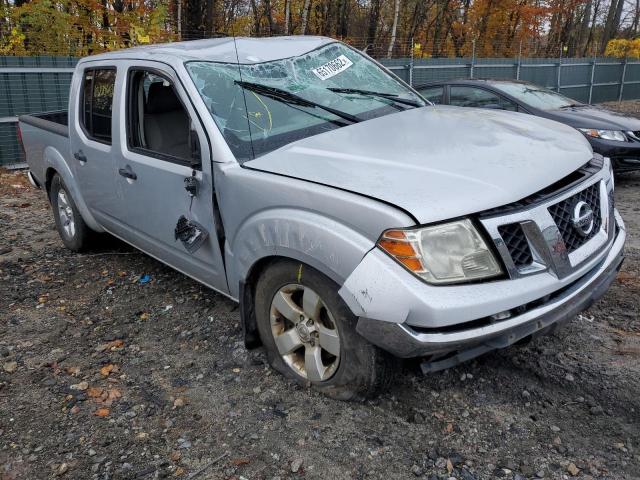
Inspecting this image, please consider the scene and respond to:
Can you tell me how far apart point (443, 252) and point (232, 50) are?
217 centimetres

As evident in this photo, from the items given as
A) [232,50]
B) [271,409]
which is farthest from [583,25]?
[271,409]

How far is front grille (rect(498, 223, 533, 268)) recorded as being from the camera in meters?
2.35

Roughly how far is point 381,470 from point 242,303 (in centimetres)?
115

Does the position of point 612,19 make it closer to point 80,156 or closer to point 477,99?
point 477,99

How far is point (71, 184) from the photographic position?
4797mm

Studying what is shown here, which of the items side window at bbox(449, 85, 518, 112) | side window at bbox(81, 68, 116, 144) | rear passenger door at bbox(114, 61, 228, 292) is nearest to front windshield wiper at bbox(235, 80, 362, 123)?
rear passenger door at bbox(114, 61, 228, 292)

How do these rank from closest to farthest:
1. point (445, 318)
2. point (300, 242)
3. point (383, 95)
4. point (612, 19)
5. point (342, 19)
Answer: point (445, 318)
point (300, 242)
point (383, 95)
point (342, 19)
point (612, 19)

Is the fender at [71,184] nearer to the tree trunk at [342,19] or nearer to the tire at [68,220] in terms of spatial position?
the tire at [68,220]

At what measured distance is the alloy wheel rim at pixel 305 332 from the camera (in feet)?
8.80

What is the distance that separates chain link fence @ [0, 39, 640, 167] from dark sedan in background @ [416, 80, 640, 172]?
191 inches

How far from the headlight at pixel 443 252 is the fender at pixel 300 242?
0.13m

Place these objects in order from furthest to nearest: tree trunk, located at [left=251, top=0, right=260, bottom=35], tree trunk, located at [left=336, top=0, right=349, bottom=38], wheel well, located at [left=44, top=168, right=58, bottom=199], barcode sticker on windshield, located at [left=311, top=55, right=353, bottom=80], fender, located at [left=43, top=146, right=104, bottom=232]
A: tree trunk, located at [left=336, top=0, right=349, bottom=38] → tree trunk, located at [left=251, top=0, right=260, bottom=35] → wheel well, located at [left=44, top=168, right=58, bottom=199] → fender, located at [left=43, top=146, right=104, bottom=232] → barcode sticker on windshield, located at [left=311, top=55, right=353, bottom=80]

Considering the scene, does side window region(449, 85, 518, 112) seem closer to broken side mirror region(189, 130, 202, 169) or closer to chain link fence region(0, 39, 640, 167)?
chain link fence region(0, 39, 640, 167)

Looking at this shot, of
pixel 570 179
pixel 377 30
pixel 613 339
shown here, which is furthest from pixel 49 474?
pixel 377 30
